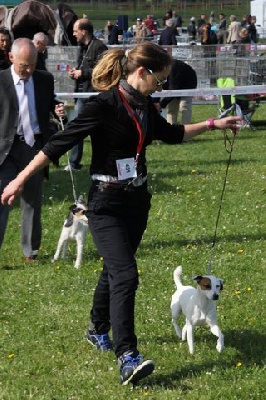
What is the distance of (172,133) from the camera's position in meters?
5.80

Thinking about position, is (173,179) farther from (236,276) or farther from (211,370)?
(211,370)

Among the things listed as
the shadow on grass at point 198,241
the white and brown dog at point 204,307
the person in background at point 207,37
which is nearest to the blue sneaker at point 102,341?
the white and brown dog at point 204,307

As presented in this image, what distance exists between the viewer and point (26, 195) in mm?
8508

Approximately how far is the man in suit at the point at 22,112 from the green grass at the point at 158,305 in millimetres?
1001

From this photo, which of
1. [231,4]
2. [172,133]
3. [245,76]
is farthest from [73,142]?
[231,4]

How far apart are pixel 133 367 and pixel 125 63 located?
178 centimetres

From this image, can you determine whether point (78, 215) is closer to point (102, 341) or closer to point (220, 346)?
point (102, 341)

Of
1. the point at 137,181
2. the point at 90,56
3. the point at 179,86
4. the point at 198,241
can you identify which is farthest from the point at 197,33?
the point at 137,181

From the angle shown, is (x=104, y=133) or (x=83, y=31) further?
(x=83, y=31)

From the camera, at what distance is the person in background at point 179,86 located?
1716 centimetres

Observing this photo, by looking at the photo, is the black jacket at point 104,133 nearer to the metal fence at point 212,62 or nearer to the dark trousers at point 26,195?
the dark trousers at point 26,195

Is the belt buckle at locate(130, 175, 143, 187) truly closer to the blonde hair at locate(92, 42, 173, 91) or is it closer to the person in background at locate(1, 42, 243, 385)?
the person in background at locate(1, 42, 243, 385)

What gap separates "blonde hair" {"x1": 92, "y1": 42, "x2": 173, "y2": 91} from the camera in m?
5.29

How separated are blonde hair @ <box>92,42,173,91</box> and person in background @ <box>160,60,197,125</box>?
1122cm
